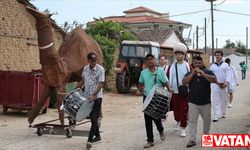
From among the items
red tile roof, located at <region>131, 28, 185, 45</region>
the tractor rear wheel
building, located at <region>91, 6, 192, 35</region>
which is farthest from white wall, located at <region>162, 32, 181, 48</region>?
the tractor rear wheel

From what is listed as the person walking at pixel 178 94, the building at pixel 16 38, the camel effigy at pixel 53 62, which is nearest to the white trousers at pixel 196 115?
the person walking at pixel 178 94

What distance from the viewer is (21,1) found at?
1878cm

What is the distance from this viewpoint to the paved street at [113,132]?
912cm

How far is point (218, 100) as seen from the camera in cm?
1256

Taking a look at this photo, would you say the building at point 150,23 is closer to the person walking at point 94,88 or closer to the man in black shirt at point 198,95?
the person walking at point 94,88

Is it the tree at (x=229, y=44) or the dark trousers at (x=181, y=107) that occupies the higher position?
the tree at (x=229, y=44)

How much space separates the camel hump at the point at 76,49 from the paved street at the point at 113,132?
5.48ft

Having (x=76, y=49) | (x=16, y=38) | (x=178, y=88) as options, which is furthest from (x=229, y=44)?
(x=178, y=88)

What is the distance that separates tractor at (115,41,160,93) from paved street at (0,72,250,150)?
6609 mm

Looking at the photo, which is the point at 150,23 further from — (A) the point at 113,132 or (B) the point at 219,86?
(A) the point at 113,132

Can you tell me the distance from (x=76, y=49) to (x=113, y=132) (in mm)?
2519

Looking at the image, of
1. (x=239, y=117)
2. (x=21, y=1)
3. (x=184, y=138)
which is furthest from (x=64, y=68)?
(x=21, y=1)

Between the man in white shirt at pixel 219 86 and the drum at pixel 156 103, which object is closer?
the drum at pixel 156 103

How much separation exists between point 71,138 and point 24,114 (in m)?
4.89
